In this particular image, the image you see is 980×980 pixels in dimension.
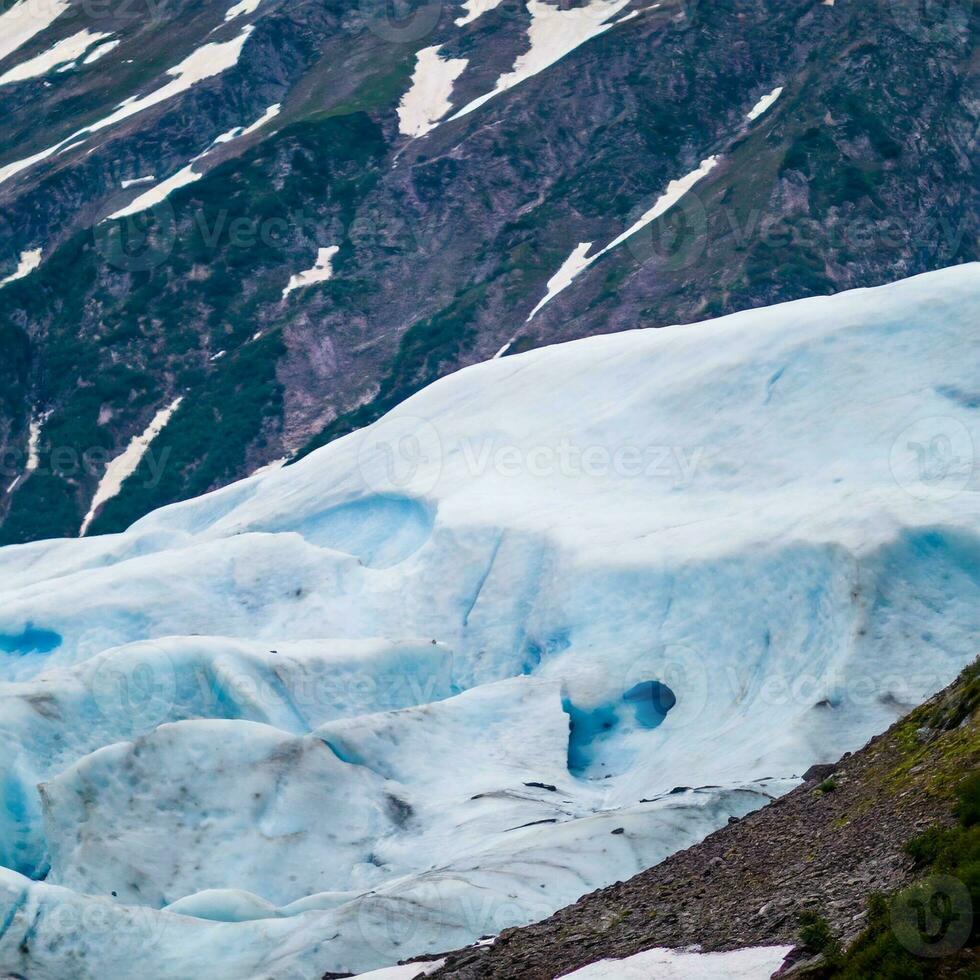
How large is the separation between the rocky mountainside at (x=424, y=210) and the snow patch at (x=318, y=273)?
11.8 inches

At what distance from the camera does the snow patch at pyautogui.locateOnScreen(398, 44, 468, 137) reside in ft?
373

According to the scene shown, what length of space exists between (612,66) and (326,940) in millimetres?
98539

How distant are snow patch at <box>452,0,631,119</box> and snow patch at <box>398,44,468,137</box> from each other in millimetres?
2540

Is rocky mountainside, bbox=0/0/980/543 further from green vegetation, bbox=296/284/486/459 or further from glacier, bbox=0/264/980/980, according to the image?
Result: glacier, bbox=0/264/980/980

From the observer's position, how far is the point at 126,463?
97000mm

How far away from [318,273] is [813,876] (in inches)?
3710

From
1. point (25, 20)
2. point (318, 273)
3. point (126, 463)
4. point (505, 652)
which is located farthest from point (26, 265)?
point (505, 652)

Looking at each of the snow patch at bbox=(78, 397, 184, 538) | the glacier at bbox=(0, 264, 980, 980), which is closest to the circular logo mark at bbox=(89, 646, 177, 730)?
the glacier at bbox=(0, 264, 980, 980)

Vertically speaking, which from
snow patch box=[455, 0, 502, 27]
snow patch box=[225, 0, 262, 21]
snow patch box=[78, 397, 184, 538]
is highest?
snow patch box=[225, 0, 262, 21]

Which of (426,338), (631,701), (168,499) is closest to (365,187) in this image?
(426,338)

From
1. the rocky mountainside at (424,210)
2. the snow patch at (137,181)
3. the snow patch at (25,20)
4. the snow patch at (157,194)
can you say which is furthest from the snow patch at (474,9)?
the snow patch at (25,20)

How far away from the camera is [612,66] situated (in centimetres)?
11000

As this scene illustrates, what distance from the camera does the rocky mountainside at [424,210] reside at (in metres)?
95.1

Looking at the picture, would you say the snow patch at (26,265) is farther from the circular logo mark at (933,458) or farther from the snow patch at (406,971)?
the snow patch at (406,971)
